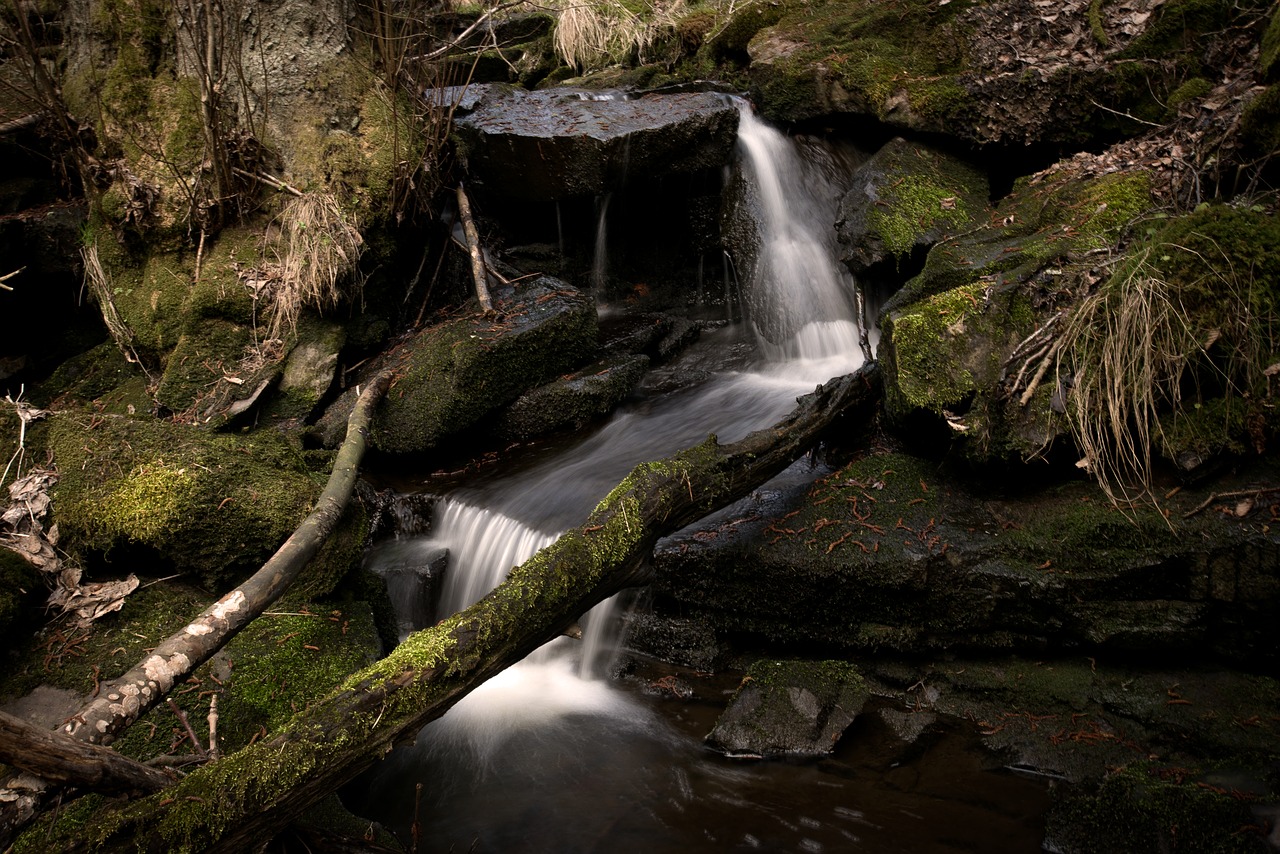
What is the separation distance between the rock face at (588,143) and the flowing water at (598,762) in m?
2.46

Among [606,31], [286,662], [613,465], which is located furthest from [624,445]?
[606,31]

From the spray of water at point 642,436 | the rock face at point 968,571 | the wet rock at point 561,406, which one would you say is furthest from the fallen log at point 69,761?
the wet rock at point 561,406

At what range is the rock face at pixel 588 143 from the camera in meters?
7.41

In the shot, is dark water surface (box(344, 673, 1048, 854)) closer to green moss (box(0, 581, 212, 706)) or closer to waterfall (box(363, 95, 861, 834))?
waterfall (box(363, 95, 861, 834))

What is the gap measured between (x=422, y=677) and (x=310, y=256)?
4.73 meters

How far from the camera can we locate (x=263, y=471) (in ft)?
14.1

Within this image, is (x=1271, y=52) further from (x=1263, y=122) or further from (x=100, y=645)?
(x=100, y=645)

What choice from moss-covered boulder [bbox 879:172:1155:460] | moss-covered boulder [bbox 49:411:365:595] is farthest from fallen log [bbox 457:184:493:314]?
moss-covered boulder [bbox 879:172:1155:460]

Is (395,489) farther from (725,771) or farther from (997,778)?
(997,778)

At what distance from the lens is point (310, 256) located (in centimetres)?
645

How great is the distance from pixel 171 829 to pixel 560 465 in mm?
4046

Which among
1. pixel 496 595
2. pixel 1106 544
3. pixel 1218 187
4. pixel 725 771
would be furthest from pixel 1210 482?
pixel 496 595

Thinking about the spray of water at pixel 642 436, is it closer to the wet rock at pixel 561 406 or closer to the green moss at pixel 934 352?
the wet rock at pixel 561 406

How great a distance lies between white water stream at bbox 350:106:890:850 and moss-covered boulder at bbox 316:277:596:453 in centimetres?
66
